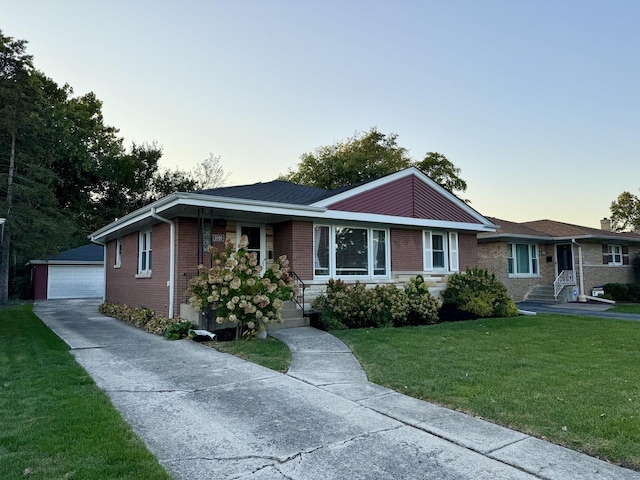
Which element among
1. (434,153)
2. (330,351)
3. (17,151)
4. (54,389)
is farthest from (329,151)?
(54,389)

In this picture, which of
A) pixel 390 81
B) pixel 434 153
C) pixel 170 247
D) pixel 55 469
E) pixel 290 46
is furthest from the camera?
pixel 434 153

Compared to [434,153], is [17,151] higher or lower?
lower

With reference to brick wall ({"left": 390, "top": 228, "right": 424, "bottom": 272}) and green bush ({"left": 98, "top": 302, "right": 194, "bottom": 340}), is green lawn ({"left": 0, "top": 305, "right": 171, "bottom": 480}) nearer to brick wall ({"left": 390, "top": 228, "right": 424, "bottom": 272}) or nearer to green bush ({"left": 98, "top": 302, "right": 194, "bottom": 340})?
green bush ({"left": 98, "top": 302, "right": 194, "bottom": 340})

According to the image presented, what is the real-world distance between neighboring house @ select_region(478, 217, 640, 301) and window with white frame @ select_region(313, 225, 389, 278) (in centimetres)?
845

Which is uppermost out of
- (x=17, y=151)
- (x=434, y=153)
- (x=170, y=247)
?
(x=434, y=153)

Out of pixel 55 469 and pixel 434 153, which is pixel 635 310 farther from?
pixel 434 153

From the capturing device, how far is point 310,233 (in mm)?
11734

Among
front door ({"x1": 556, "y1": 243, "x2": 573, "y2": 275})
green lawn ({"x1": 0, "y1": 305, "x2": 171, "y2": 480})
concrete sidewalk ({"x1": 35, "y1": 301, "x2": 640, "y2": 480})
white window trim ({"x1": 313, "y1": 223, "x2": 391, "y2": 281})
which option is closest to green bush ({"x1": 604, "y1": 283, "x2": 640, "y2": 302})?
front door ({"x1": 556, "y1": 243, "x2": 573, "y2": 275})

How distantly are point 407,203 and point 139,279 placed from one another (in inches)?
338

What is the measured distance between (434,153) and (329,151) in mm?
8867

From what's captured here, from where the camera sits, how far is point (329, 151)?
124 feet

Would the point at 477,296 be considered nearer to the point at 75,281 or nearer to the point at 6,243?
the point at 6,243

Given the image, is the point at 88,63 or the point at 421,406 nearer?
the point at 421,406

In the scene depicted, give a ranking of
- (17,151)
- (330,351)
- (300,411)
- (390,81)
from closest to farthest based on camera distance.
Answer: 1. (300,411)
2. (330,351)
3. (390,81)
4. (17,151)
